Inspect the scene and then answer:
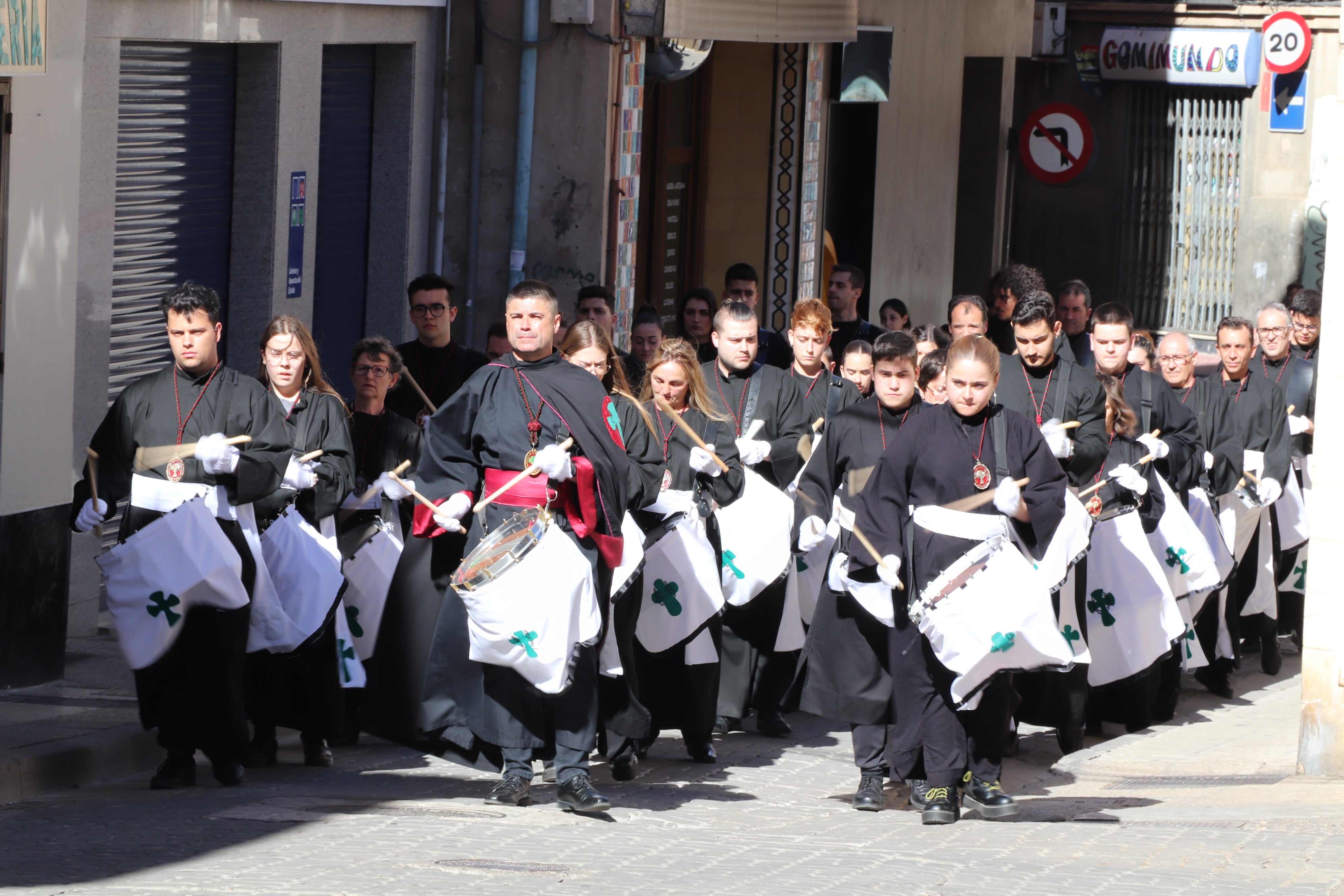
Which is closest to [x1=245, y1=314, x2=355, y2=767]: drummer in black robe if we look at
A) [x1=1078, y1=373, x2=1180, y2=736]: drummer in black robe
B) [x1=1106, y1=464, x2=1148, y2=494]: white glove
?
[x1=1078, y1=373, x2=1180, y2=736]: drummer in black robe

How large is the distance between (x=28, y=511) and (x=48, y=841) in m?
2.73

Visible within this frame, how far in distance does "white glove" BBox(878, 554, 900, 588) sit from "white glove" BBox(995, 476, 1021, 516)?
409 millimetres

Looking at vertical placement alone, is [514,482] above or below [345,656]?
above

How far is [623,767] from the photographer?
8.50 m

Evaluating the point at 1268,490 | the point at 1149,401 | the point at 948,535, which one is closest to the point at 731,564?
the point at 948,535

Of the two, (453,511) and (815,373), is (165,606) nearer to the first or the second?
(453,511)

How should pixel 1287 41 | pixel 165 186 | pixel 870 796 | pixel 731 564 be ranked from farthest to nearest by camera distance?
pixel 1287 41 → pixel 165 186 → pixel 731 564 → pixel 870 796

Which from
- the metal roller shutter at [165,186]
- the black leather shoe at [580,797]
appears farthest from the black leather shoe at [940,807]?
the metal roller shutter at [165,186]

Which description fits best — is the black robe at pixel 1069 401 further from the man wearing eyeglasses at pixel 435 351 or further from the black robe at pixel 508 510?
the man wearing eyeglasses at pixel 435 351

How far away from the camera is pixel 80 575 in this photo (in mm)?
10562

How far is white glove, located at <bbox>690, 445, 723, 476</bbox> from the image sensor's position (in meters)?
8.90

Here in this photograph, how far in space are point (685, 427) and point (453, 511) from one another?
1450 millimetres

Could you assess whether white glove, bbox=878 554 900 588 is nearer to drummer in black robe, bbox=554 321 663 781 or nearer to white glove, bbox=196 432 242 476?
drummer in black robe, bbox=554 321 663 781

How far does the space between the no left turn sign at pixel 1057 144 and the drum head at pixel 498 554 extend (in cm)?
1275
